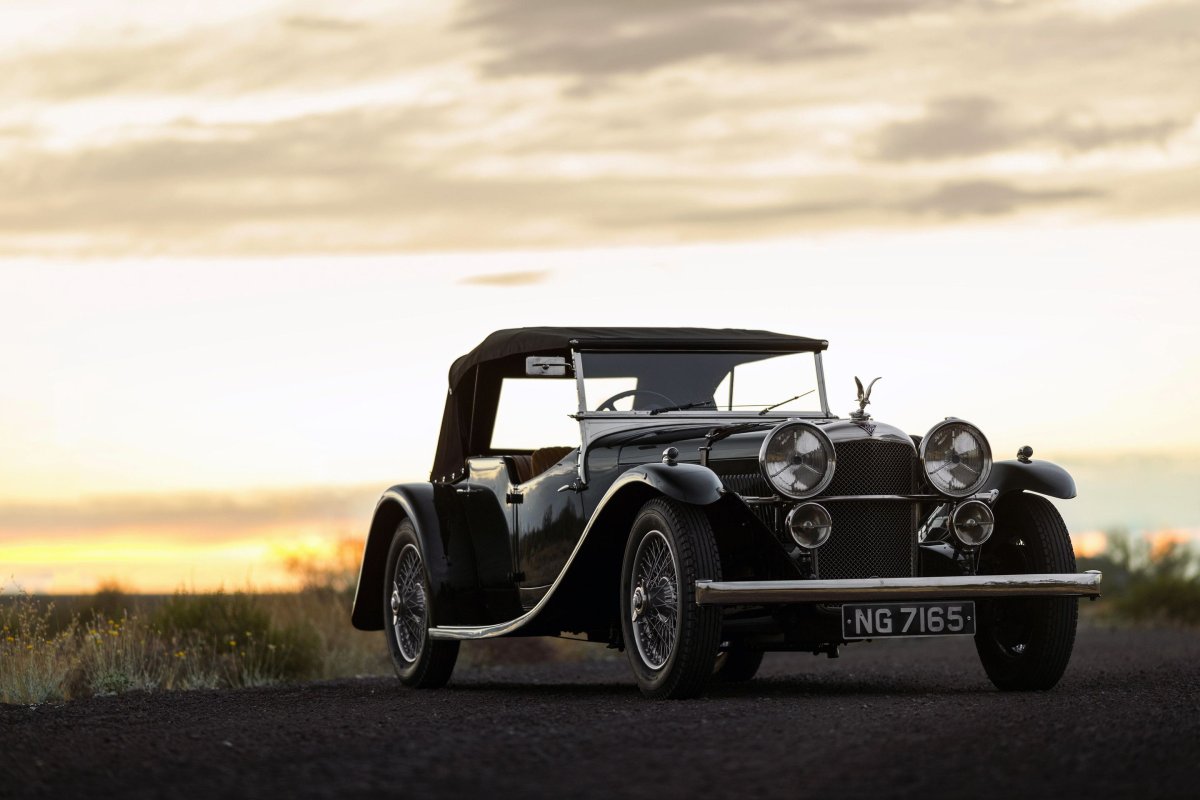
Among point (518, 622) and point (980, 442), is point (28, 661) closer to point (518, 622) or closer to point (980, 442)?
point (518, 622)

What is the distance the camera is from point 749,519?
791 centimetres

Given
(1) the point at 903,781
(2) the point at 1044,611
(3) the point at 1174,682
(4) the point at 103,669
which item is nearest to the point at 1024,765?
(1) the point at 903,781

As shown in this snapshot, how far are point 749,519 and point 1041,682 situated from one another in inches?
80.7

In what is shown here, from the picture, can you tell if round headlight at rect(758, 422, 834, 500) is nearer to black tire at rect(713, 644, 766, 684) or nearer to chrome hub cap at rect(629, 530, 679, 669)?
chrome hub cap at rect(629, 530, 679, 669)

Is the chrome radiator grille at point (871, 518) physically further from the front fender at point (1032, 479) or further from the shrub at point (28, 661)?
the shrub at point (28, 661)

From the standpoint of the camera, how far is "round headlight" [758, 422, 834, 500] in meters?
7.91

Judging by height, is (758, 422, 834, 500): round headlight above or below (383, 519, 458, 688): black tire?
above

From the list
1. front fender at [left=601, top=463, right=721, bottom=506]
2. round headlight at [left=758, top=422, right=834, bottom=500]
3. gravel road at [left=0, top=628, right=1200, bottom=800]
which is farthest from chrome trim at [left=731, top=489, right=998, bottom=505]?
gravel road at [left=0, top=628, right=1200, bottom=800]

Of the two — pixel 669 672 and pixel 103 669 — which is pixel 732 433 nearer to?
pixel 669 672

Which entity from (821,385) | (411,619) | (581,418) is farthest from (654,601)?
(411,619)

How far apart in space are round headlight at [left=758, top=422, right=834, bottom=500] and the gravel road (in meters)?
1.09

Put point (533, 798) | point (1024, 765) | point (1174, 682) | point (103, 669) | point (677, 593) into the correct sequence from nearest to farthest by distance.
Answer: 1. point (533, 798)
2. point (1024, 765)
3. point (677, 593)
4. point (1174, 682)
5. point (103, 669)

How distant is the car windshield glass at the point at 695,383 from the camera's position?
31.1 feet

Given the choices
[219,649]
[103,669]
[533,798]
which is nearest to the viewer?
[533,798]
